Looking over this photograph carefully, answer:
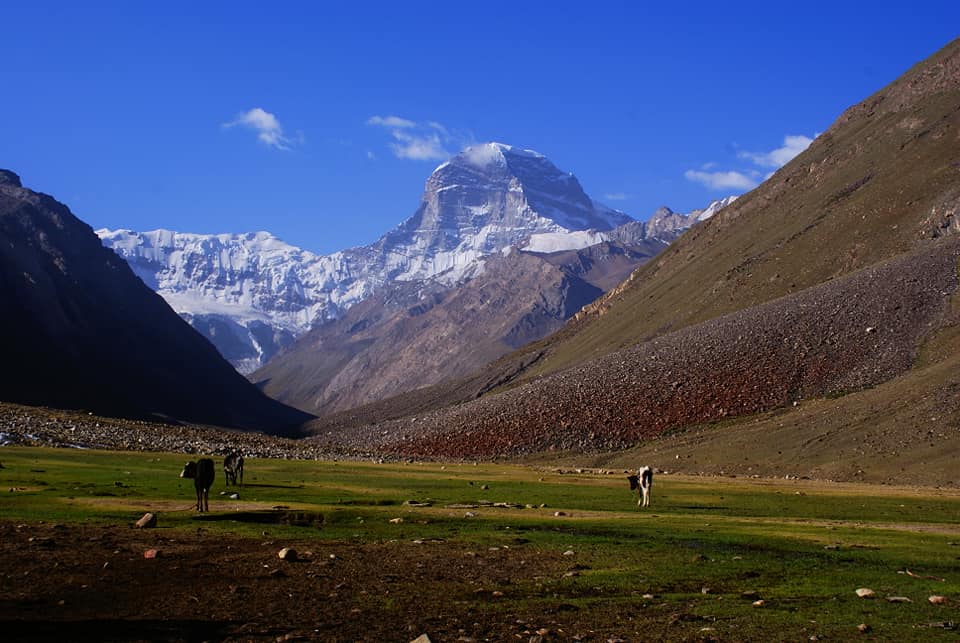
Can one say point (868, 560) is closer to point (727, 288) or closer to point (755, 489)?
point (755, 489)

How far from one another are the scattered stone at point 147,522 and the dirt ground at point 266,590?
1237mm

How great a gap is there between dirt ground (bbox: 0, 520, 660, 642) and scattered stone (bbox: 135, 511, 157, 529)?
48.7 inches

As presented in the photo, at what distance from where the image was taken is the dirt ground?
785 inches

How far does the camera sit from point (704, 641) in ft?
63.5

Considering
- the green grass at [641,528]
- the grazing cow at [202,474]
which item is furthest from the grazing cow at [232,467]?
the grazing cow at [202,474]

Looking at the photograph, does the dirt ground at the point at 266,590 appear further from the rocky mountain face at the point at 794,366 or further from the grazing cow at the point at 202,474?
the rocky mountain face at the point at 794,366

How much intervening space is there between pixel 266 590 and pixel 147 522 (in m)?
11.2

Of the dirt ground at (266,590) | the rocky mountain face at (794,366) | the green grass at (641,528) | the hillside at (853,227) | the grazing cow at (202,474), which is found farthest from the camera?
the hillside at (853,227)

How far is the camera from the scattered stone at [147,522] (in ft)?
108

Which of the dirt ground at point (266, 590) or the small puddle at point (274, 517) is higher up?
the small puddle at point (274, 517)

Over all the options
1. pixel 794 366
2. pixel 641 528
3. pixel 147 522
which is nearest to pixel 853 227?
pixel 794 366

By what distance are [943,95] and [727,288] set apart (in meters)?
63.5

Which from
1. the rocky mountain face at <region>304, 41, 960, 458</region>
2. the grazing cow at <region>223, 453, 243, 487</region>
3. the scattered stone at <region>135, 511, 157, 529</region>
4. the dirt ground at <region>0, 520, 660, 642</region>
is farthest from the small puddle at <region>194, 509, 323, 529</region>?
the rocky mountain face at <region>304, 41, 960, 458</region>

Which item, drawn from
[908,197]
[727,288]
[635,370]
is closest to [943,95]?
[908,197]
